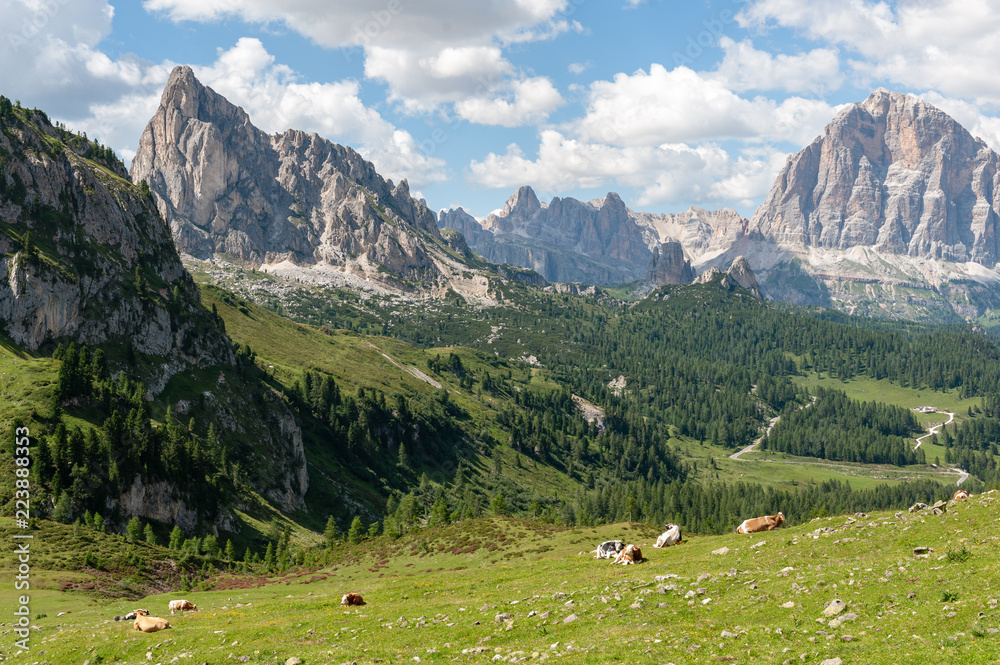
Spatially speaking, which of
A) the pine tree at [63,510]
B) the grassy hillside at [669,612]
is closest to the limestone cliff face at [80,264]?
the pine tree at [63,510]

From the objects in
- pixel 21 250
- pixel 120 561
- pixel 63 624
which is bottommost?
pixel 120 561

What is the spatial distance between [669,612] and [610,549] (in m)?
28.1

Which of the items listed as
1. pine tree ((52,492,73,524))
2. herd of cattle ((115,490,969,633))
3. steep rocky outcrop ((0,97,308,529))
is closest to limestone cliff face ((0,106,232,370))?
steep rocky outcrop ((0,97,308,529))

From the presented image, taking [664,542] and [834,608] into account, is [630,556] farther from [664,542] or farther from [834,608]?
[834,608]

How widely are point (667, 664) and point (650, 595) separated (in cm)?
1084

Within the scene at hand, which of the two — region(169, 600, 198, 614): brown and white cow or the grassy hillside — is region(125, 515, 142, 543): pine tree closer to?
the grassy hillside

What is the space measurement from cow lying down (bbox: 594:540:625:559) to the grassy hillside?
235 cm

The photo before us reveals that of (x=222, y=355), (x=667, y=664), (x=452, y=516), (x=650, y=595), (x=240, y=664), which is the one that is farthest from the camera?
(x=222, y=355)

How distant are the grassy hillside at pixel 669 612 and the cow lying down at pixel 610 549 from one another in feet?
7.72

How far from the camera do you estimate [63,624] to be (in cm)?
4303

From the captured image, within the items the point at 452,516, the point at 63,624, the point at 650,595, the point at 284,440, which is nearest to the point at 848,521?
the point at 650,595

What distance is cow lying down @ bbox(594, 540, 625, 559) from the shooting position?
5579 cm

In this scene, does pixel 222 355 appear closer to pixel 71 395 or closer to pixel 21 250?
pixel 21 250

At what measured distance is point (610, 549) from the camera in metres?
56.4
